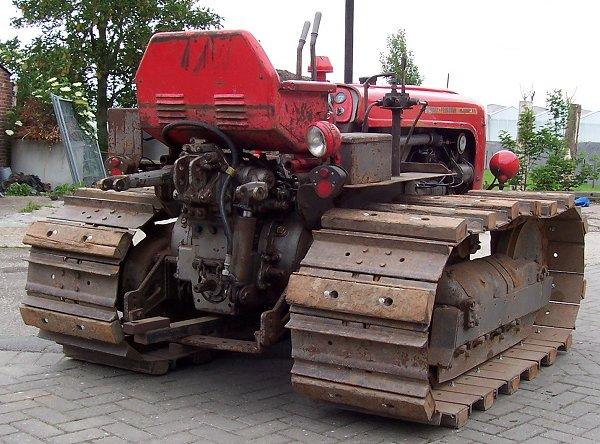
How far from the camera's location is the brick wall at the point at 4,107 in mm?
21219

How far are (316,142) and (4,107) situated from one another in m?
18.0

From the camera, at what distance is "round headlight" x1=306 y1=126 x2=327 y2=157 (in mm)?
5094

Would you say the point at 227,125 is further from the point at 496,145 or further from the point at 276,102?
the point at 496,145

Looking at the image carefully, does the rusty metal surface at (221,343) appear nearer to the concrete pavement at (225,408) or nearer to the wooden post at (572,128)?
the concrete pavement at (225,408)

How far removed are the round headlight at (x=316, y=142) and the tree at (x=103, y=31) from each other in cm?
1986

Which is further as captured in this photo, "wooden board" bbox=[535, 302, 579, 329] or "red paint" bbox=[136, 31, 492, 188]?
"wooden board" bbox=[535, 302, 579, 329]

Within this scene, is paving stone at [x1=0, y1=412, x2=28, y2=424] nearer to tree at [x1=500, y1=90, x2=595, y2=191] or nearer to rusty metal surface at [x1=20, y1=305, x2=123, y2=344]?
rusty metal surface at [x1=20, y1=305, x2=123, y2=344]

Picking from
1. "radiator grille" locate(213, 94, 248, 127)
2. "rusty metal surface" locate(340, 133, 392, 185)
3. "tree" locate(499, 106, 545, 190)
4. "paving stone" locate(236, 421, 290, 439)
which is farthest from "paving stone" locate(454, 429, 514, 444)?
"tree" locate(499, 106, 545, 190)

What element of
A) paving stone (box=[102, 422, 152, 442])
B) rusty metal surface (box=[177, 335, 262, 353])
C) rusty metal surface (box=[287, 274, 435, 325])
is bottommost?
paving stone (box=[102, 422, 152, 442])

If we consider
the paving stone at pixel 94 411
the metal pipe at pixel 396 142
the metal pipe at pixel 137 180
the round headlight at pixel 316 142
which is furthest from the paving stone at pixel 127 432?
the metal pipe at pixel 396 142

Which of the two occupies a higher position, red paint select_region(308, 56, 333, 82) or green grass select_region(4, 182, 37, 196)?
red paint select_region(308, 56, 333, 82)

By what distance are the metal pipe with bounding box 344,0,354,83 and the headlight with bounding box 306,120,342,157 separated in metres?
3.31

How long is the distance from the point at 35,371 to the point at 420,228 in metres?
2.90

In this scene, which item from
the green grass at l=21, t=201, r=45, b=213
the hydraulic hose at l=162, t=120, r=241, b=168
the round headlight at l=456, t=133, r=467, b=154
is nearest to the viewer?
the hydraulic hose at l=162, t=120, r=241, b=168
